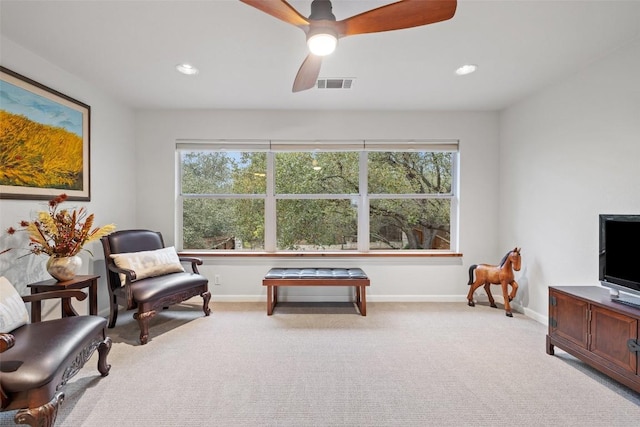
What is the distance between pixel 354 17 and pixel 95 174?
3104mm

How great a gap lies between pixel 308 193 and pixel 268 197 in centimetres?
53

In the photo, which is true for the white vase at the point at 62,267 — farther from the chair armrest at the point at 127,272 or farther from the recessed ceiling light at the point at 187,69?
the recessed ceiling light at the point at 187,69

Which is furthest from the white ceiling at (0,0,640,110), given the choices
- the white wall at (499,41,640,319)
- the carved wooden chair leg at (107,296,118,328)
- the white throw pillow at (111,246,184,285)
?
the carved wooden chair leg at (107,296,118,328)

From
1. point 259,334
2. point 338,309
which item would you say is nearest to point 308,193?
point 338,309

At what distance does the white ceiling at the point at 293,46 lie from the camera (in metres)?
1.88

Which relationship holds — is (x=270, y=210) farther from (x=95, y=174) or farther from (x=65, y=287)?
(x=65, y=287)

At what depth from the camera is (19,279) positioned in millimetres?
2354

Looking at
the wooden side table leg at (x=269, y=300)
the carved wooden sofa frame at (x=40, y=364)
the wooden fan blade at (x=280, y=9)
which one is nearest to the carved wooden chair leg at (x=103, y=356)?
the carved wooden sofa frame at (x=40, y=364)

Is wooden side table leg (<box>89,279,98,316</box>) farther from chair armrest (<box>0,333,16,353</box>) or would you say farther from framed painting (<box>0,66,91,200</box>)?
chair armrest (<box>0,333,16,353</box>)

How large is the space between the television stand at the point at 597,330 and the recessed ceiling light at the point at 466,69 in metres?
1.99

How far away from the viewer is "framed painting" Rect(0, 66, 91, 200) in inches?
88.9

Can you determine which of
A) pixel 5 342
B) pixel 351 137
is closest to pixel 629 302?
pixel 351 137

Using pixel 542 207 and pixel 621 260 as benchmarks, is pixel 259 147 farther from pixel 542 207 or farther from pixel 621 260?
pixel 621 260

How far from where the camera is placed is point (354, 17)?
1.51 metres
